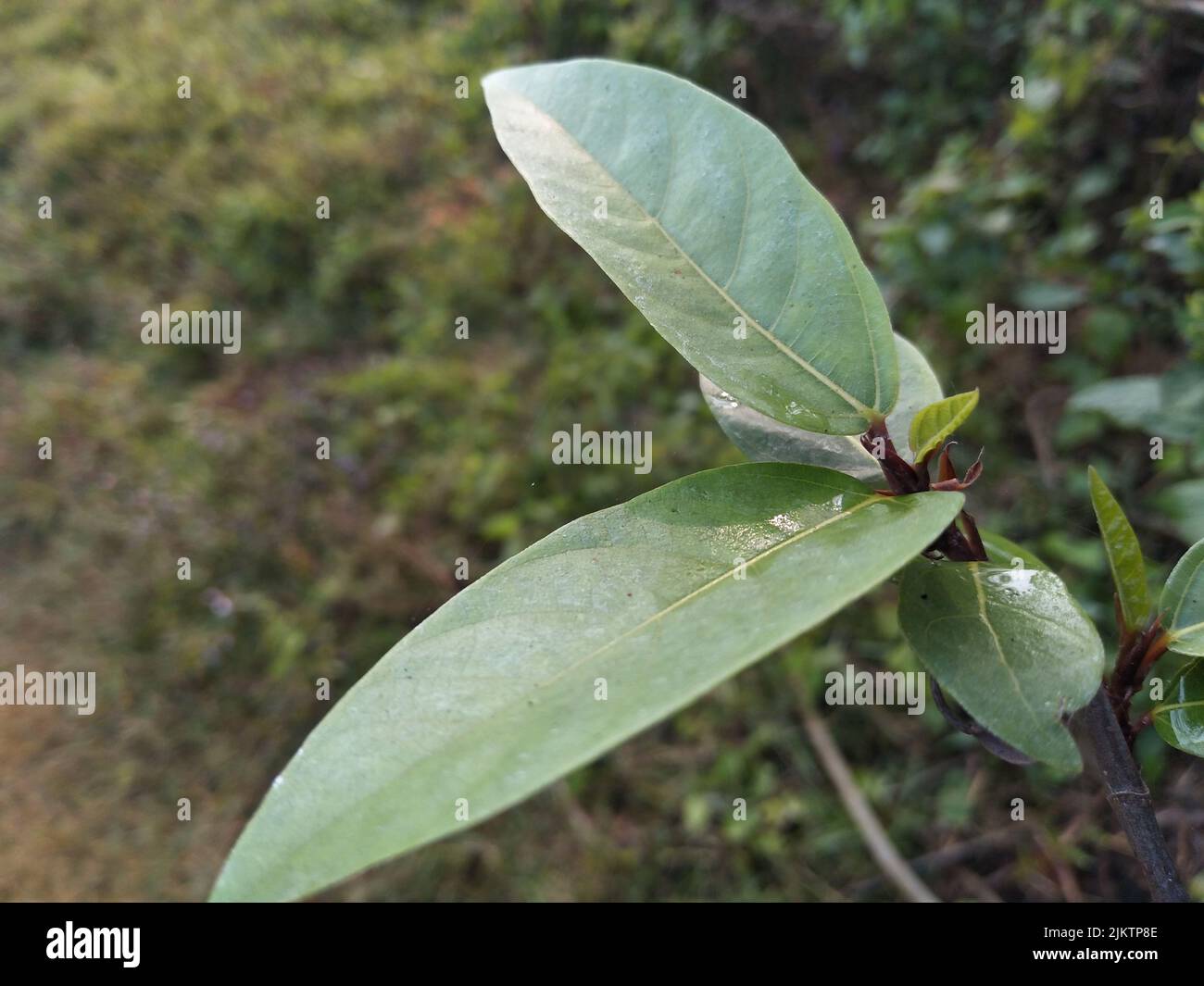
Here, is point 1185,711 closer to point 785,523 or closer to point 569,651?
point 785,523

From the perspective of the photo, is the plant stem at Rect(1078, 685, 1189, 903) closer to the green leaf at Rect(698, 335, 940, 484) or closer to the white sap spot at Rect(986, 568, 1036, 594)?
the white sap spot at Rect(986, 568, 1036, 594)

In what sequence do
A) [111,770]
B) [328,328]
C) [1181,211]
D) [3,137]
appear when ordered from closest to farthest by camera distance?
[1181,211]
[111,770]
[328,328]
[3,137]

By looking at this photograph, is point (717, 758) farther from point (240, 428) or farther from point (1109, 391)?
point (240, 428)

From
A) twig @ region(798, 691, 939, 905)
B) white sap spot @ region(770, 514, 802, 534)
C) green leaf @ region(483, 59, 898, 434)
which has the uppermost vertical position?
green leaf @ region(483, 59, 898, 434)

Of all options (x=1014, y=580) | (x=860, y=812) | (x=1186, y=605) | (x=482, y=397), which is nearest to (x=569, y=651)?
(x=1014, y=580)

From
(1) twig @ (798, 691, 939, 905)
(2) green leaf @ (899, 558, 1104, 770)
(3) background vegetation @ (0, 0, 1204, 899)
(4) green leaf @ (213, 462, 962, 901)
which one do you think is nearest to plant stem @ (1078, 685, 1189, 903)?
(2) green leaf @ (899, 558, 1104, 770)
